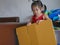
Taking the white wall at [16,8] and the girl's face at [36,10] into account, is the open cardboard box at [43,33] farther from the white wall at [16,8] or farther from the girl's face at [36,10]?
the white wall at [16,8]

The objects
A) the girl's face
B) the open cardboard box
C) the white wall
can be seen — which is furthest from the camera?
the white wall

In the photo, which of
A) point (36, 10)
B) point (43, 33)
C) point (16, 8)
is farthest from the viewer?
point (16, 8)

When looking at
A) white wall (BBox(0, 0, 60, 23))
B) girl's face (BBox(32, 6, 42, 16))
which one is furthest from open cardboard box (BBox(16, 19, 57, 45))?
white wall (BBox(0, 0, 60, 23))

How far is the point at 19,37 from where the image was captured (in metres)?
1.79

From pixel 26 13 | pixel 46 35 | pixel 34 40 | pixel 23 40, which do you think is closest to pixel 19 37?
pixel 23 40

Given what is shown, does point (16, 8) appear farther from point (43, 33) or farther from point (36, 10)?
point (43, 33)

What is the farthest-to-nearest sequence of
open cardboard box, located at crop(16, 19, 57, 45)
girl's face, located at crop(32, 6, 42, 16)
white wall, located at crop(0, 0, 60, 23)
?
white wall, located at crop(0, 0, 60, 23)
girl's face, located at crop(32, 6, 42, 16)
open cardboard box, located at crop(16, 19, 57, 45)

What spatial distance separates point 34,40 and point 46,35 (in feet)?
0.42

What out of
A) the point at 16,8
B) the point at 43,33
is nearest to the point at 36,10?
the point at 43,33

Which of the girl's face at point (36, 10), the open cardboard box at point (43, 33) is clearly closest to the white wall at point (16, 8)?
the girl's face at point (36, 10)

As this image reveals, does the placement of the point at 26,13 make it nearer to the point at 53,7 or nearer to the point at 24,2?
the point at 24,2

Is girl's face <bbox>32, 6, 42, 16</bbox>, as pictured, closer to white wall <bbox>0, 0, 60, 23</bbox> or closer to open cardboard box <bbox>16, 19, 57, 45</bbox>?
open cardboard box <bbox>16, 19, 57, 45</bbox>

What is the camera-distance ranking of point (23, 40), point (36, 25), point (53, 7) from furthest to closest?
point (53, 7)
point (23, 40)
point (36, 25)

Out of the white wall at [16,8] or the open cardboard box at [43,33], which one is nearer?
the open cardboard box at [43,33]
